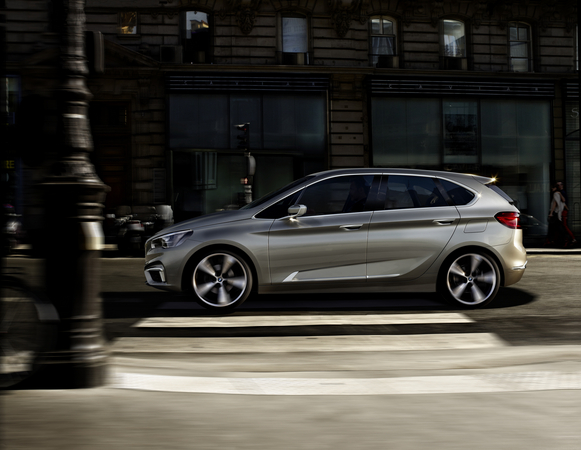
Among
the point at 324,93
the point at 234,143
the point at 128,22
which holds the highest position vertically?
the point at 128,22

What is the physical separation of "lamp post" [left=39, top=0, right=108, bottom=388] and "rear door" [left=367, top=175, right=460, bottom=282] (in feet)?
13.2

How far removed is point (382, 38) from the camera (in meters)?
23.0

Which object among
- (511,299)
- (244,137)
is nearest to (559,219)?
(244,137)

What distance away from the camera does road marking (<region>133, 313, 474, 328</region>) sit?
7000 mm

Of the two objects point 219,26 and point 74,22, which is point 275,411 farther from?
point 219,26

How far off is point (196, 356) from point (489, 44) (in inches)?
816

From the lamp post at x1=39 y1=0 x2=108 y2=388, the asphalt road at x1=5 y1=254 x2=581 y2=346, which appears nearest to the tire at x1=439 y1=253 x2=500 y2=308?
the asphalt road at x1=5 y1=254 x2=581 y2=346

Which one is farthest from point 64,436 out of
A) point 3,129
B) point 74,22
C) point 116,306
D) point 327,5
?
point 327,5

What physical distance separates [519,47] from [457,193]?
17.7 meters

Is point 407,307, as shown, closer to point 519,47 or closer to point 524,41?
point 519,47

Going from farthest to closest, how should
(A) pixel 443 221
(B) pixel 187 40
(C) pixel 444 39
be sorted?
(C) pixel 444 39, (B) pixel 187 40, (A) pixel 443 221

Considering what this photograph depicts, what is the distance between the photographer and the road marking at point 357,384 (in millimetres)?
4277

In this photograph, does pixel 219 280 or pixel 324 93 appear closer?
pixel 219 280

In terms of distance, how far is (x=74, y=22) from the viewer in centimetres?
425
